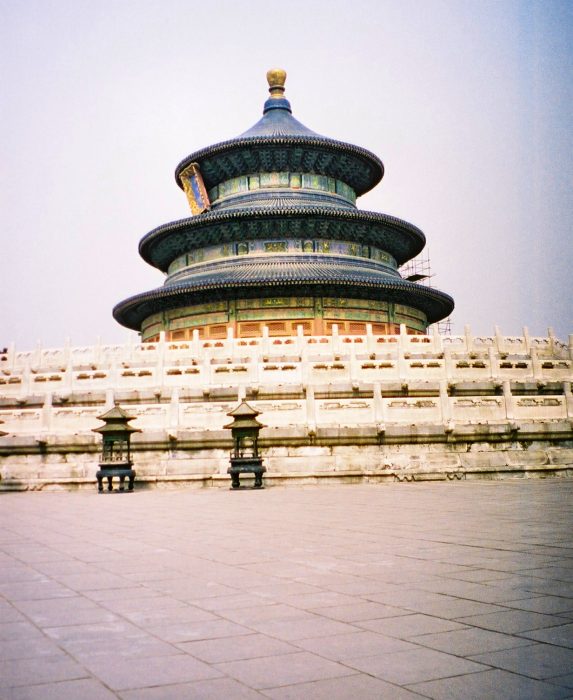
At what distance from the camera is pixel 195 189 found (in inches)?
1725

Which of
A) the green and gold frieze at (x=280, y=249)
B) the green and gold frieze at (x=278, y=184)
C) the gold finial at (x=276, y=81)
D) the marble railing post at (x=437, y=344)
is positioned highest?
the gold finial at (x=276, y=81)

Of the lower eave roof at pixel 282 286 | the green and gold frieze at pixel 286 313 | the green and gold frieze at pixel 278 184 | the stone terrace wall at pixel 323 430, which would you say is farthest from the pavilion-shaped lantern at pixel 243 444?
the green and gold frieze at pixel 278 184

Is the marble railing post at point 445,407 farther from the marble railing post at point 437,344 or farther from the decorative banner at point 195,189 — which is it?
the decorative banner at point 195,189

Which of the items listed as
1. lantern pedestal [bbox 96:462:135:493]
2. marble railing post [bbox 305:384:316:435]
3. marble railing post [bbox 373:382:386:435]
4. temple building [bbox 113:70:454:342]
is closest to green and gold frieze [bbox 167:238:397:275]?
temple building [bbox 113:70:454:342]

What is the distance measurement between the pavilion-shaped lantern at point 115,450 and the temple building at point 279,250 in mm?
16383

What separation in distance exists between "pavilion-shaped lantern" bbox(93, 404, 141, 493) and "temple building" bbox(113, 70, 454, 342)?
53.7ft

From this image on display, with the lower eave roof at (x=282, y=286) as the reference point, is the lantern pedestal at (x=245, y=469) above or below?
below

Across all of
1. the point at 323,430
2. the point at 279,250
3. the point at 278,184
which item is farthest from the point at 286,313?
the point at 323,430

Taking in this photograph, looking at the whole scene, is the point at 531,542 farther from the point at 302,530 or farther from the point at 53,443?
the point at 53,443

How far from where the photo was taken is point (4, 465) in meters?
19.3

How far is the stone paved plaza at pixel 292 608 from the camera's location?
3.73 metres

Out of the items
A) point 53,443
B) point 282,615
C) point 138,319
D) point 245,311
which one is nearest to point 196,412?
point 53,443

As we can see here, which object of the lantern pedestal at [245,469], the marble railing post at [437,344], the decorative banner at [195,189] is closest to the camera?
the lantern pedestal at [245,469]

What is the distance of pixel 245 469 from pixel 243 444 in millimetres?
877
